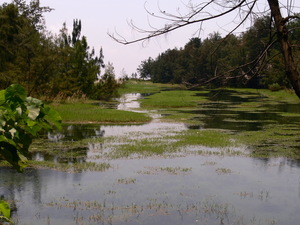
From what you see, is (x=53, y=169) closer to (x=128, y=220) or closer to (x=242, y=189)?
(x=128, y=220)

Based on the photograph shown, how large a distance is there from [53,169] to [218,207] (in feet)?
20.6

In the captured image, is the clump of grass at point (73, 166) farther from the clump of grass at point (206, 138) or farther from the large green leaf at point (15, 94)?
the large green leaf at point (15, 94)

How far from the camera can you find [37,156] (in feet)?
52.5

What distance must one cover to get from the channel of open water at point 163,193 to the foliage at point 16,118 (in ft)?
24.1

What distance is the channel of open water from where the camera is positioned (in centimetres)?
949

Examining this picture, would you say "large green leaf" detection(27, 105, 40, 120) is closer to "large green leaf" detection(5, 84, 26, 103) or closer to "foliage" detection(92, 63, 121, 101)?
"large green leaf" detection(5, 84, 26, 103)

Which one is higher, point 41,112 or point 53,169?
point 41,112

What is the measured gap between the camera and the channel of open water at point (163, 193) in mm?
9492

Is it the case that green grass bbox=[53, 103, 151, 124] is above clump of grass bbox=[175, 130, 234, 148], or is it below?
above

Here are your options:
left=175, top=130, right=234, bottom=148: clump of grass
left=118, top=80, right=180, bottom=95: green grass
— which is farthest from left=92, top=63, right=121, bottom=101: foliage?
left=175, top=130, right=234, bottom=148: clump of grass

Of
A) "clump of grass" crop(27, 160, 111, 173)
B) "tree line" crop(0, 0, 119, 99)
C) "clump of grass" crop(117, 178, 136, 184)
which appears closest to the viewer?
"clump of grass" crop(117, 178, 136, 184)

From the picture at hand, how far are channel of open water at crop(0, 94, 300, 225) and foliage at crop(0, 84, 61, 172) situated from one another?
734 cm

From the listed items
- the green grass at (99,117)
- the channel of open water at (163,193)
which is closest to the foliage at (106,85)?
the green grass at (99,117)

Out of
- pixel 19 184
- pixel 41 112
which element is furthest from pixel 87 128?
pixel 41 112
